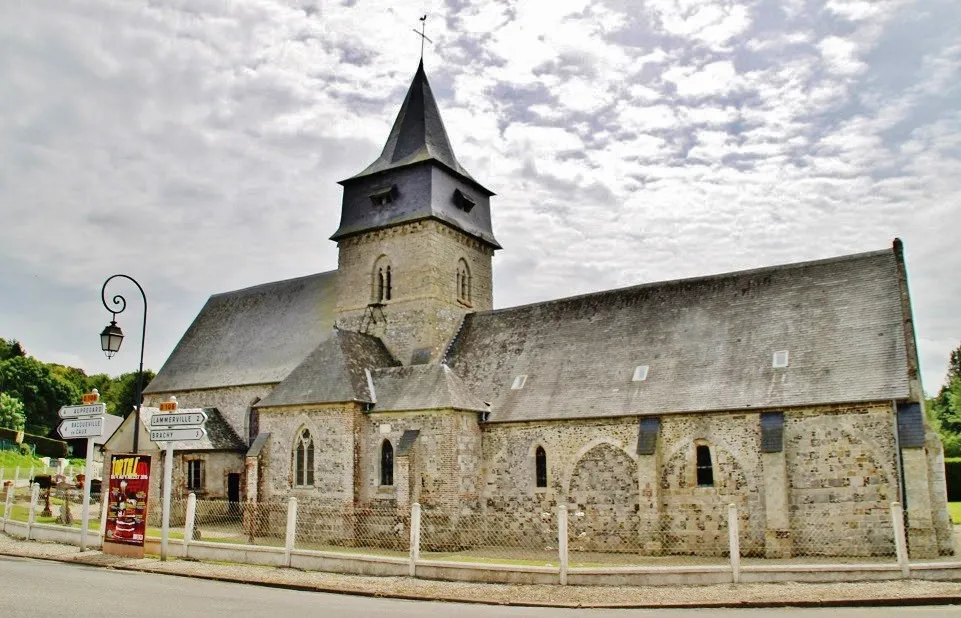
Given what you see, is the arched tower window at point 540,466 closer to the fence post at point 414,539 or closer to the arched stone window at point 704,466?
the arched stone window at point 704,466

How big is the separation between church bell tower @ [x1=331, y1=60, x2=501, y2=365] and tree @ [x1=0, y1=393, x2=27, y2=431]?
49196 millimetres

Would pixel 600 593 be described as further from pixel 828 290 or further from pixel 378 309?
pixel 378 309

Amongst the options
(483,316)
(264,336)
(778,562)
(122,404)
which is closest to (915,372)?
(778,562)

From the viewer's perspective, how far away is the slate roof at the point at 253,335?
31.2 metres

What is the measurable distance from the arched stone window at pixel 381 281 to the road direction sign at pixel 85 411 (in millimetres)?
12228

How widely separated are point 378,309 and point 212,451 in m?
8.85

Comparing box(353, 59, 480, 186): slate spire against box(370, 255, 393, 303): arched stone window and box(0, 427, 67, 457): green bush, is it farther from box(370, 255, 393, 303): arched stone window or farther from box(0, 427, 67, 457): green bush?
box(0, 427, 67, 457): green bush

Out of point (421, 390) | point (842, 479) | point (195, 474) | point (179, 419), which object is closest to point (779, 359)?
point (842, 479)

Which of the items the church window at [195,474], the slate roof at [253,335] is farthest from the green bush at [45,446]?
the church window at [195,474]

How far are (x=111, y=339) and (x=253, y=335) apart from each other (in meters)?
15.1

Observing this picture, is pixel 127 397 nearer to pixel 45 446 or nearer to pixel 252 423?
pixel 45 446

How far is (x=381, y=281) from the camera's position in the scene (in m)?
29.9

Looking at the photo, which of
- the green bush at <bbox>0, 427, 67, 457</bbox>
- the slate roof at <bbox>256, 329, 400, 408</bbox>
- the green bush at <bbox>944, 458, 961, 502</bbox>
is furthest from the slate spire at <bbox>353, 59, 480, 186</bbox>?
the green bush at <bbox>0, 427, 67, 457</bbox>

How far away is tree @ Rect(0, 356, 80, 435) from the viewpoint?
240ft
